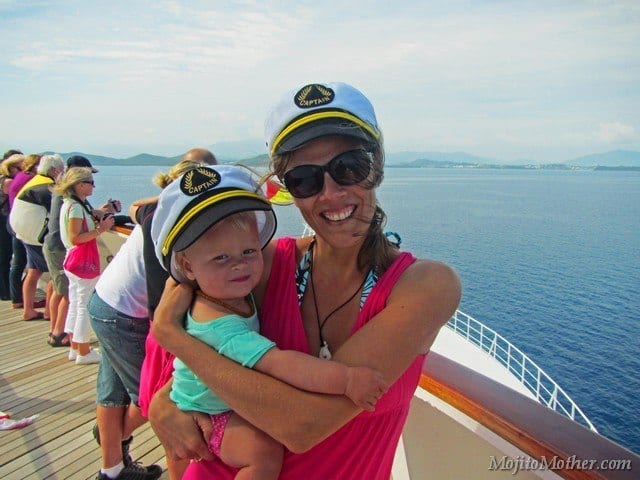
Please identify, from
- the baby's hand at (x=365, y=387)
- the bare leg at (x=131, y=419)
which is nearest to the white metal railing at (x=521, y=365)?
the baby's hand at (x=365, y=387)

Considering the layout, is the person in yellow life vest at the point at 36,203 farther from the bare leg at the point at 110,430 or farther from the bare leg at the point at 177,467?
the bare leg at the point at 177,467

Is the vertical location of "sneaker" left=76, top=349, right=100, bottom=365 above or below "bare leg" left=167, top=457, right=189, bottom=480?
below

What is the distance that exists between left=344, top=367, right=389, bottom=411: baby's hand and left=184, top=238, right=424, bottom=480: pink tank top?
0.42 ft

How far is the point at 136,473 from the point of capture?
286 centimetres

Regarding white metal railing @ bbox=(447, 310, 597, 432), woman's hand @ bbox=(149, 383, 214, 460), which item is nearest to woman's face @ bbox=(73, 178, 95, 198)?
woman's hand @ bbox=(149, 383, 214, 460)

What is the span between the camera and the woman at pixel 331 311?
1133 mm

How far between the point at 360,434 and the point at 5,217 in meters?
6.70

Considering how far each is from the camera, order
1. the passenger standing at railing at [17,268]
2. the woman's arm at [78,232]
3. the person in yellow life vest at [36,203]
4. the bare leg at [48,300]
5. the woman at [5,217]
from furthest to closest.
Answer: the woman at [5,217] < the passenger standing at railing at [17,268] < the bare leg at [48,300] < the person in yellow life vest at [36,203] < the woman's arm at [78,232]

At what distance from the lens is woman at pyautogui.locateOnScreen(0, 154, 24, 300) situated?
6102mm

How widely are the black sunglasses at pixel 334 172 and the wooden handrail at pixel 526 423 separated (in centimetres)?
78

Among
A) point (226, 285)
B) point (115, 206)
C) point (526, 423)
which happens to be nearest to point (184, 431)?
point (226, 285)

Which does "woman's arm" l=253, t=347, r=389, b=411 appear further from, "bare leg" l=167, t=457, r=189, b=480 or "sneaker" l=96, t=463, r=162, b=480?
"sneaker" l=96, t=463, r=162, b=480

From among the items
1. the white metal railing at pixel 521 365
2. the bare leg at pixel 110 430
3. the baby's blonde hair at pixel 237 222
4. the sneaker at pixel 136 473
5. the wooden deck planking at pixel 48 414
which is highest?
the baby's blonde hair at pixel 237 222

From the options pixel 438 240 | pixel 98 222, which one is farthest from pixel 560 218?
pixel 98 222
